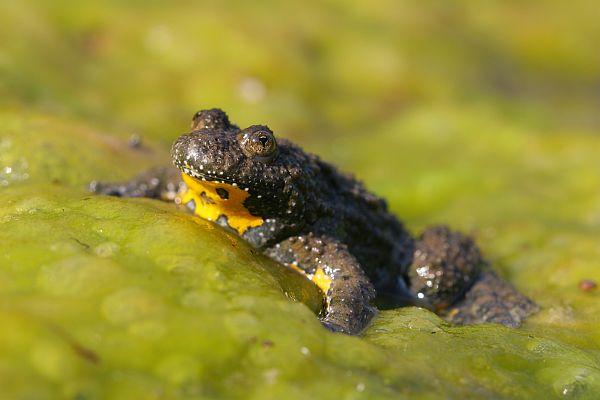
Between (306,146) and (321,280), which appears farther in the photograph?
(306,146)

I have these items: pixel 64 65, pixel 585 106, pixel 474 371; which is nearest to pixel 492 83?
pixel 585 106

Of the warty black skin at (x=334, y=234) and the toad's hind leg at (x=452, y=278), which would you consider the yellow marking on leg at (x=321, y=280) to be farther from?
the toad's hind leg at (x=452, y=278)

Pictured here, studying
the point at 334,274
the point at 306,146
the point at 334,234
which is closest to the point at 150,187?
the point at 334,234

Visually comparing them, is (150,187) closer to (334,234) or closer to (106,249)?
(334,234)

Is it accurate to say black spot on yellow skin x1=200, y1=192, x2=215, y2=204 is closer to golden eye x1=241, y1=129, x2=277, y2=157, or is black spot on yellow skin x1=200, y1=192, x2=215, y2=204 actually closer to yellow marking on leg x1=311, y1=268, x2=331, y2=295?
golden eye x1=241, y1=129, x2=277, y2=157

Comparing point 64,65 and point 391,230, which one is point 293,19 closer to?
point 64,65

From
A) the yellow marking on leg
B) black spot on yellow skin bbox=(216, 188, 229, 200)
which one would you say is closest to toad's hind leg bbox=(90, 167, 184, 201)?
black spot on yellow skin bbox=(216, 188, 229, 200)
